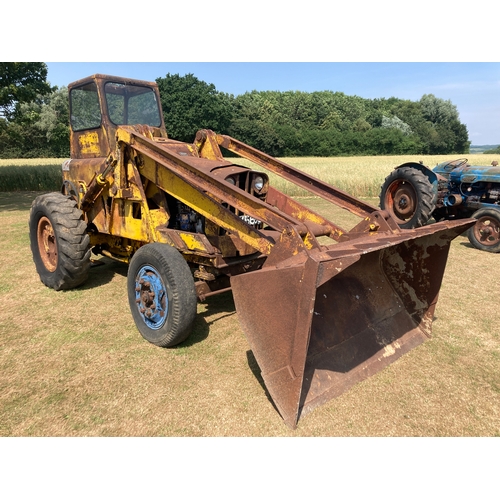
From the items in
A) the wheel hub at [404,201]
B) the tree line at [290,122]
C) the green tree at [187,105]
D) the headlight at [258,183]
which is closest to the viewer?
the headlight at [258,183]

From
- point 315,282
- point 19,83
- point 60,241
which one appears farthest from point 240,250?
point 19,83

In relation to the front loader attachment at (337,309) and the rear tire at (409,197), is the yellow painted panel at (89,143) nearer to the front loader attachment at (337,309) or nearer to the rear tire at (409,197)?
the front loader attachment at (337,309)

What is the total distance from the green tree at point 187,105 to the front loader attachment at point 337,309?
4159cm

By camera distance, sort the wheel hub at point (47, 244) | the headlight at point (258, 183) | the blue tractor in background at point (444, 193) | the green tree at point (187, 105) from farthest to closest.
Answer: the green tree at point (187, 105)
the blue tractor in background at point (444, 193)
the wheel hub at point (47, 244)
the headlight at point (258, 183)

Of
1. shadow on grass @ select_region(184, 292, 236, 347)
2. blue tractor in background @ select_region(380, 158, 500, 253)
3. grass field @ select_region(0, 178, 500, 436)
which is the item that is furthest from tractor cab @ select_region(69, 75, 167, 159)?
blue tractor in background @ select_region(380, 158, 500, 253)

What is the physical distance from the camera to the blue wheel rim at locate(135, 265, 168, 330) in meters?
3.82

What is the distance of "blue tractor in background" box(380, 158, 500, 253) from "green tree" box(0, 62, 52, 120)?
46.4ft

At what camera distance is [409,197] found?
918cm

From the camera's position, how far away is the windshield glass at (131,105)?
201 inches

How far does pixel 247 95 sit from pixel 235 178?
65.4 m

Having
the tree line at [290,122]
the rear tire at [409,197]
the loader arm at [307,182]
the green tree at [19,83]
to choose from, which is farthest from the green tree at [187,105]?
the loader arm at [307,182]

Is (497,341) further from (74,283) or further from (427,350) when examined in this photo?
(74,283)

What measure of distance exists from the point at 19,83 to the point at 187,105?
95.7 ft

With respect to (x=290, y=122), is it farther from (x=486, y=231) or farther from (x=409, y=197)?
(x=486, y=231)
